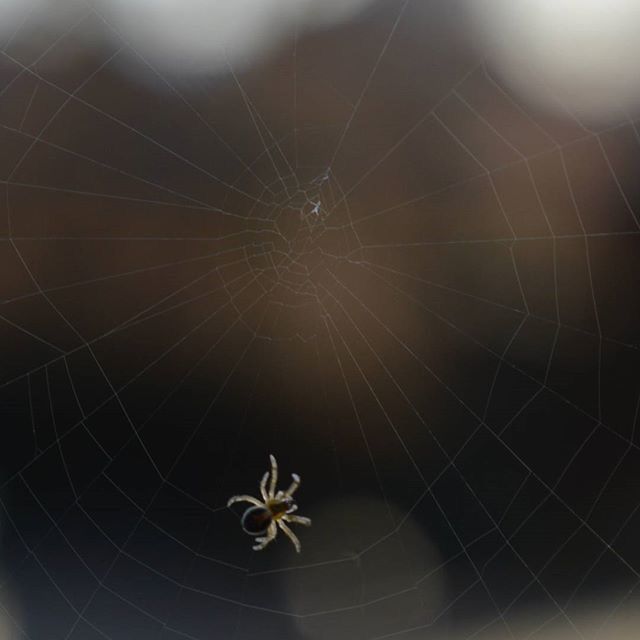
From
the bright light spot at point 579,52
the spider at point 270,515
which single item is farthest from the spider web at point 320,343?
the spider at point 270,515

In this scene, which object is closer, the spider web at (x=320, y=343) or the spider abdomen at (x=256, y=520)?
the spider abdomen at (x=256, y=520)

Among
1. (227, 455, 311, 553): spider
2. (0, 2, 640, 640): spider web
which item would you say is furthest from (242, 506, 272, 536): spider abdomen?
(0, 2, 640, 640): spider web

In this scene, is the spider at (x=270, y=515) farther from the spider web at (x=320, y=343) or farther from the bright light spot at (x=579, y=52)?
the bright light spot at (x=579, y=52)

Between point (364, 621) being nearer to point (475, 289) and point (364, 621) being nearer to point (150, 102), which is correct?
point (475, 289)


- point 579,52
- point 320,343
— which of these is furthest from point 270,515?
point 579,52

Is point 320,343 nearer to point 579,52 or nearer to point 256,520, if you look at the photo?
point 256,520

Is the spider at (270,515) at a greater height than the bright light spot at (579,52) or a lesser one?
lesser
